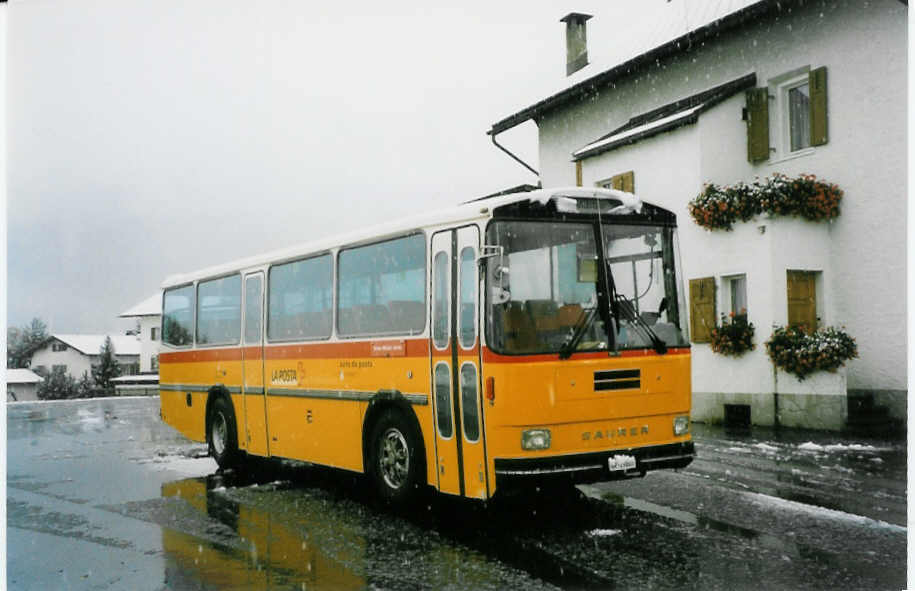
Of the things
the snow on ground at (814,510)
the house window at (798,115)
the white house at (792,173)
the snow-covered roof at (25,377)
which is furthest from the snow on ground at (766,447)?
the snow-covered roof at (25,377)

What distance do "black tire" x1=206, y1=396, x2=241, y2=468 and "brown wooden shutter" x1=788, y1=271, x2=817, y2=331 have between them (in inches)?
362

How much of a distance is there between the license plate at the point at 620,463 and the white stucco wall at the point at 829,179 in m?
8.13

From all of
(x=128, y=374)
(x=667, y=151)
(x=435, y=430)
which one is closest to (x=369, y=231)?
(x=435, y=430)

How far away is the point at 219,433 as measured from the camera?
40.4ft

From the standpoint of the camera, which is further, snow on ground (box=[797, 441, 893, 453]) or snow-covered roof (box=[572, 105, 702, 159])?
snow-covered roof (box=[572, 105, 702, 159])

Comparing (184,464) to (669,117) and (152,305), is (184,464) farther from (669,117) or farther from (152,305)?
(669,117)

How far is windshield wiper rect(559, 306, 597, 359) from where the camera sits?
7.29 m

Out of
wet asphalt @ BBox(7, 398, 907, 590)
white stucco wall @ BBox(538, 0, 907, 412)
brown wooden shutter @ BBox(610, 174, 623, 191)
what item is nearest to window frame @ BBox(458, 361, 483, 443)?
wet asphalt @ BBox(7, 398, 907, 590)

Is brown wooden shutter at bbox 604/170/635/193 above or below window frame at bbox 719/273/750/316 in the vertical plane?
above

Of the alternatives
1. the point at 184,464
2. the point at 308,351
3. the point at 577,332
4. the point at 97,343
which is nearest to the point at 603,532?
the point at 577,332

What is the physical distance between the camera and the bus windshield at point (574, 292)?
24.0 feet

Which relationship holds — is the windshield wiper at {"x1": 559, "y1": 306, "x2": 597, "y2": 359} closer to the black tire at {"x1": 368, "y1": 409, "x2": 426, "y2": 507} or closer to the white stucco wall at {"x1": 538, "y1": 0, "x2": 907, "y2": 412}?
the black tire at {"x1": 368, "y1": 409, "x2": 426, "y2": 507}

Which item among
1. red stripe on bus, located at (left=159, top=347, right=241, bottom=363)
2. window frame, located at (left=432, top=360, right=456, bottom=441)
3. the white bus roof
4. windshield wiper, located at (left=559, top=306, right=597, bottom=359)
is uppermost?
the white bus roof

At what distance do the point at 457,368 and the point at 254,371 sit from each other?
441cm
